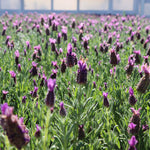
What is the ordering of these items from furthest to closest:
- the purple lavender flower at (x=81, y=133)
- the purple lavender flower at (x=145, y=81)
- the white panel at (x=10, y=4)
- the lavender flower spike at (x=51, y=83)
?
the white panel at (x=10, y=4), the purple lavender flower at (x=145, y=81), the purple lavender flower at (x=81, y=133), the lavender flower spike at (x=51, y=83)

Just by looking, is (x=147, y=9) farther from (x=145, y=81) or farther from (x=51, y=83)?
(x=51, y=83)

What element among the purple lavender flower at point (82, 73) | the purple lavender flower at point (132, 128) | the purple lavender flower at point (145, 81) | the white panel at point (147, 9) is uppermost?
the white panel at point (147, 9)

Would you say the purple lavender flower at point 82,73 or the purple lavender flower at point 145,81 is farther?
the purple lavender flower at point 145,81

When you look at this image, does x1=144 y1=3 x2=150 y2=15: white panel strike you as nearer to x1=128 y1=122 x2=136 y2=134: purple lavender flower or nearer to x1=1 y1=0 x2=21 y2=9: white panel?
x1=1 y1=0 x2=21 y2=9: white panel

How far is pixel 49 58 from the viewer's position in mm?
3277

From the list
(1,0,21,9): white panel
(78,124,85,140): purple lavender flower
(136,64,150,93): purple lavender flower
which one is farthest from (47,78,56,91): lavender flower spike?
(1,0,21,9): white panel

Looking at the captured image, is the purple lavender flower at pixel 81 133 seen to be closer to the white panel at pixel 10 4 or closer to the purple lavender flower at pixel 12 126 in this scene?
the purple lavender flower at pixel 12 126

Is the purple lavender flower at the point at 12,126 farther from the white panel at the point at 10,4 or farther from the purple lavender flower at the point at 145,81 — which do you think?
the white panel at the point at 10,4

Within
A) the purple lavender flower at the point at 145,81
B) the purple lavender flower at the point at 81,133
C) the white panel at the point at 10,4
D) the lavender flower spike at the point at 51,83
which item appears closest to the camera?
the lavender flower spike at the point at 51,83

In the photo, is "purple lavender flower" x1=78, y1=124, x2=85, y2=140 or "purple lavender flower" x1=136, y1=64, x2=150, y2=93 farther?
"purple lavender flower" x1=136, y1=64, x2=150, y2=93

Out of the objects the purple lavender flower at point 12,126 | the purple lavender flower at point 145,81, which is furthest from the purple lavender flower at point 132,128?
the purple lavender flower at point 12,126

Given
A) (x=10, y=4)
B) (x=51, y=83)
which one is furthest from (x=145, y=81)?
(x=10, y=4)

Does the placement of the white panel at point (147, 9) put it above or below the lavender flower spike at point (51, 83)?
above

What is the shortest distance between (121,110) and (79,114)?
0.52 metres
